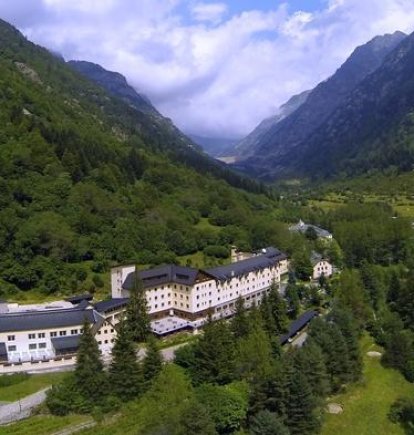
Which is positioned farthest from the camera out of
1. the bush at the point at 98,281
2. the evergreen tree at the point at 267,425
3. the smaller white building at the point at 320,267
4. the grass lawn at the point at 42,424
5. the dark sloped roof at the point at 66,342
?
the smaller white building at the point at 320,267

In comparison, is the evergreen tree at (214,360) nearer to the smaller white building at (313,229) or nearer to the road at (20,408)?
the road at (20,408)

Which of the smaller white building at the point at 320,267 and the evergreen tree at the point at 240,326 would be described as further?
the smaller white building at the point at 320,267

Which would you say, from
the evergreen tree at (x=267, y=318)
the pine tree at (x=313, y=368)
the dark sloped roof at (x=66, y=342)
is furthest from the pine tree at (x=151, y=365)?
the evergreen tree at (x=267, y=318)

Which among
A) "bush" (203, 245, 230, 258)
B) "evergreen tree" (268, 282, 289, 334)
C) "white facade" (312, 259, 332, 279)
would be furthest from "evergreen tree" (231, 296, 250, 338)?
"bush" (203, 245, 230, 258)

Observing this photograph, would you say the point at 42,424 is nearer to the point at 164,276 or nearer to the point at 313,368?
the point at 313,368

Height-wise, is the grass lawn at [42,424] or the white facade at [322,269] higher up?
the white facade at [322,269]

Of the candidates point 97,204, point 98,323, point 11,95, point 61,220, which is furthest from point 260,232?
point 11,95

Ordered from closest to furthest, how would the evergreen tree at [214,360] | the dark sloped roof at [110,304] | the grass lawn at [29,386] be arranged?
the grass lawn at [29,386], the evergreen tree at [214,360], the dark sloped roof at [110,304]
